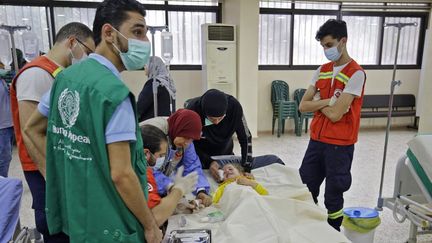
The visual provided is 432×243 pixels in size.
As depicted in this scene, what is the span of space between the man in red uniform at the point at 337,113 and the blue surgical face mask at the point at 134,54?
130 cm

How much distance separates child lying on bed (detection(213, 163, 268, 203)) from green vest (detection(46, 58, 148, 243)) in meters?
0.82

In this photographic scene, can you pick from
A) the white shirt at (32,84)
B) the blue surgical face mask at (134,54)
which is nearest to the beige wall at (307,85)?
Result: the white shirt at (32,84)

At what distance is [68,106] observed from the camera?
870mm

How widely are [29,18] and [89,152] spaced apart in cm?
493

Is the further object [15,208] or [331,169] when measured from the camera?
[331,169]

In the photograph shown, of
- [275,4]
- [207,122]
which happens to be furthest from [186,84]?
[207,122]

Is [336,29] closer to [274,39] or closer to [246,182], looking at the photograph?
[246,182]

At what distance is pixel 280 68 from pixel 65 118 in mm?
5027

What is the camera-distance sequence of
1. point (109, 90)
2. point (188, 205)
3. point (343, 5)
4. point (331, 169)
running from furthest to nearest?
point (343, 5)
point (331, 169)
point (188, 205)
point (109, 90)

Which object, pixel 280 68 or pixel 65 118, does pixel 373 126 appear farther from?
pixel 65 118

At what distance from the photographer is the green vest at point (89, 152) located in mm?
827

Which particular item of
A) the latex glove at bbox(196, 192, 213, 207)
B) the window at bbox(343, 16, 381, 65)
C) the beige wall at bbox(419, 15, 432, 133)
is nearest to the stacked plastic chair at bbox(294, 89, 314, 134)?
the window at bbox(343, 16, 381, 65)

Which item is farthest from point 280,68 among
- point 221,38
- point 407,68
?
point 407,68

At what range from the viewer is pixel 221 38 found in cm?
470
